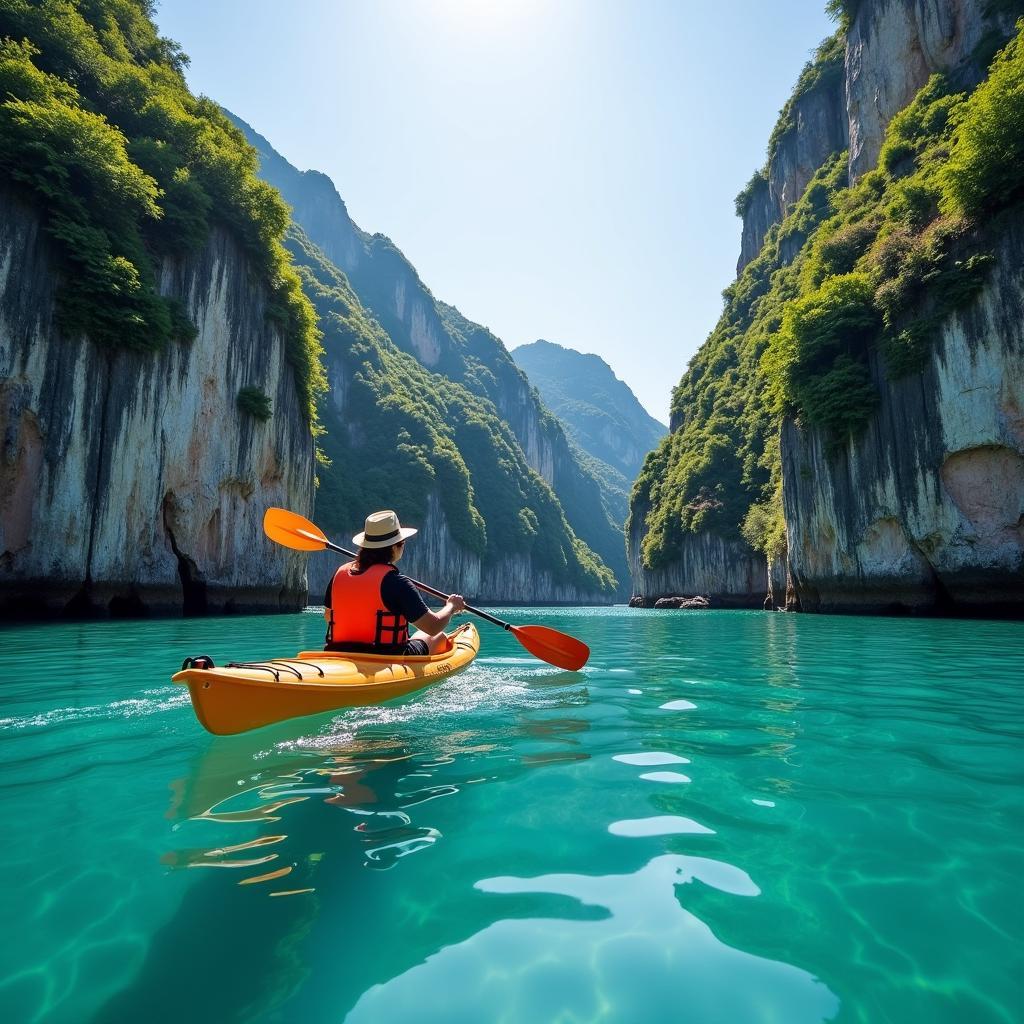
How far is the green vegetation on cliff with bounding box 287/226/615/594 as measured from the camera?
66.3 m

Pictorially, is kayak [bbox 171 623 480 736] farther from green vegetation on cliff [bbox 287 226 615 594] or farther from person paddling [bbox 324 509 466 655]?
green vegetation on cliff [bbox 287 226 615 594]

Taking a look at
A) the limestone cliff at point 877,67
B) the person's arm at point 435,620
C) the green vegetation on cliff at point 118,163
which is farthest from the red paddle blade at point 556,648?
the limestone cliff at point 877,67

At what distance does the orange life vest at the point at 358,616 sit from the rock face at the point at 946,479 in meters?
18.8

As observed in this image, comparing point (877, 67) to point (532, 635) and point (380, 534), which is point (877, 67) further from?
point (380, 534)

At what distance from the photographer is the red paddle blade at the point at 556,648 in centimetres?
749

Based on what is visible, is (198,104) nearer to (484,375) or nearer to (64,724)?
(64,724)

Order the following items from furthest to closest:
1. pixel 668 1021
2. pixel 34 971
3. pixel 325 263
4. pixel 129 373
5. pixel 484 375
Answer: pixel 484 375 → pixel 325 263 → pixel 129 373 → pixel 34 971 → pixel 668 1021

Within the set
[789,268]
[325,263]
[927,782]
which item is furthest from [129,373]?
[325,263]

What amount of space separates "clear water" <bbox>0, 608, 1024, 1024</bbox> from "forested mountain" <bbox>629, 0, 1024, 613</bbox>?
16294 millimetres

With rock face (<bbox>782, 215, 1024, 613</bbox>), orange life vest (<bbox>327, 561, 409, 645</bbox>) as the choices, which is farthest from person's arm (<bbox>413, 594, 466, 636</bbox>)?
rock face (<bbox>782, 215, 1024, 613</bbox>)

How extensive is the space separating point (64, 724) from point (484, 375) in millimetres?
124476

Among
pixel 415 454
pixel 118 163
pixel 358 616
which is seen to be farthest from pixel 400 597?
pixel 415 454

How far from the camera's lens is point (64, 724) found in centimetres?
459

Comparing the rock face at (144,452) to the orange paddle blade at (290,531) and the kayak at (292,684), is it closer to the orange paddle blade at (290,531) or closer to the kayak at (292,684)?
the orange paddle blade at (290,531)
